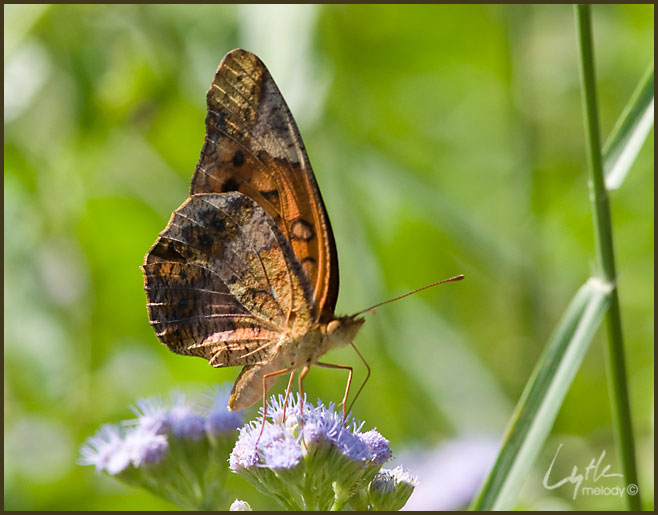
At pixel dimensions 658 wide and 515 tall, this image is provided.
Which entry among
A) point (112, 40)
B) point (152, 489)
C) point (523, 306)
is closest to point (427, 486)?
point (523, 306)

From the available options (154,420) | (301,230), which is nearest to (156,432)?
(154,420)

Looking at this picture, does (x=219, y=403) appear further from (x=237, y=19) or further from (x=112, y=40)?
(x=112, y=40)

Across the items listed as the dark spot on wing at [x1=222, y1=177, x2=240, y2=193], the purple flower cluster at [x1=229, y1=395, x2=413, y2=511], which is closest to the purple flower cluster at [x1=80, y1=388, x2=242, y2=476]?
the purple flower cluster at [x1=229, y1=395, x2=413, y2=511]

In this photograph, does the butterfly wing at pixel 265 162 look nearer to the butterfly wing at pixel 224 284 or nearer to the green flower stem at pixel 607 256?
the butterfly wing at pixel 224 284

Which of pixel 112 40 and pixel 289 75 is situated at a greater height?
pixel 112 40

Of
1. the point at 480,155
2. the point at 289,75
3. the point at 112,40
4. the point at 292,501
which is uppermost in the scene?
the point at 112,40
